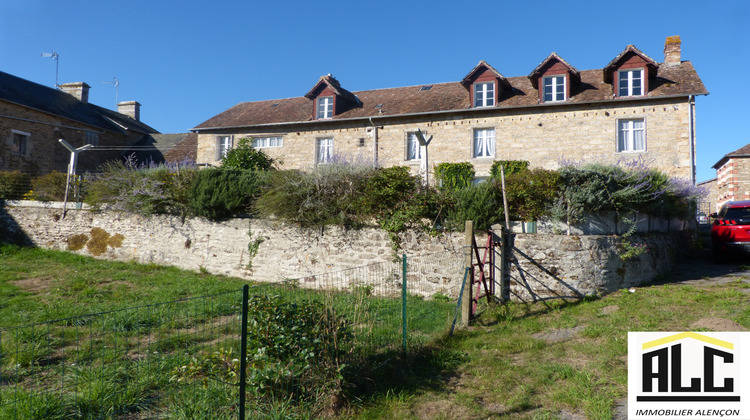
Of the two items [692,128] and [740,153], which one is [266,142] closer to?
[692,128]

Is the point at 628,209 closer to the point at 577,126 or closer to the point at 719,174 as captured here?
the point at 577,126

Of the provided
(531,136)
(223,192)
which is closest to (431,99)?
(531,136)

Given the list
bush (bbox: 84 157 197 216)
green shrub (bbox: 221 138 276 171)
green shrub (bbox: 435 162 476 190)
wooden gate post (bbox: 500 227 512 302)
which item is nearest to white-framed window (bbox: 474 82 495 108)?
green shrub (bbox: 435 162 476 190)

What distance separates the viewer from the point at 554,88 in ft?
52.9

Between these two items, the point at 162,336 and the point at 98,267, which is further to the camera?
the point at 98,267

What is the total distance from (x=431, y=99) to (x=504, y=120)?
3.49m

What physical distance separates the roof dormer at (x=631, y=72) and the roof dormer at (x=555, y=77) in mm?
1251

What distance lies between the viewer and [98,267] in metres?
11.0

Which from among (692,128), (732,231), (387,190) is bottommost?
(732,231)

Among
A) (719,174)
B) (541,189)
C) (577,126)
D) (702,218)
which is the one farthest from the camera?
(719,174)

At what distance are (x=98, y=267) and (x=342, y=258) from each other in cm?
666

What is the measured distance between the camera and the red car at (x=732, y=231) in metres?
10.1

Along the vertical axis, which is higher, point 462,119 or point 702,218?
point 462,119

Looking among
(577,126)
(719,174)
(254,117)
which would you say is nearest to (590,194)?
(577,126)
